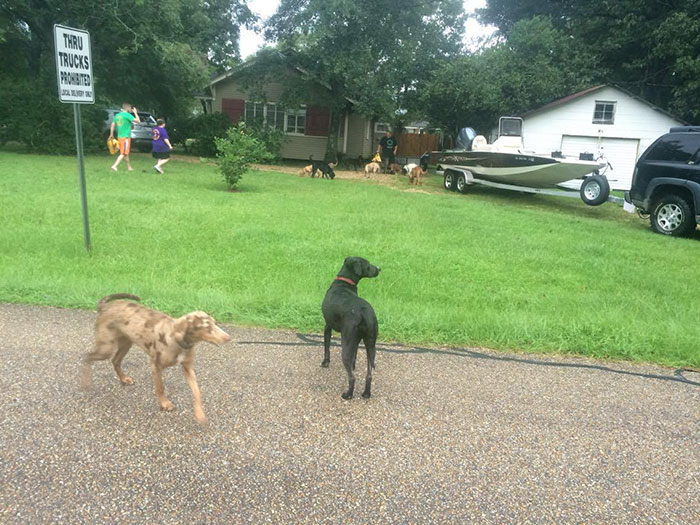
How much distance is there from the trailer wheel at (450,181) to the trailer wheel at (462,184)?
228 mm

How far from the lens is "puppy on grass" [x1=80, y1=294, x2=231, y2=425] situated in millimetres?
2945

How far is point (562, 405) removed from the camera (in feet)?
11.6

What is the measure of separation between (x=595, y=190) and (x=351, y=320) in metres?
12.8

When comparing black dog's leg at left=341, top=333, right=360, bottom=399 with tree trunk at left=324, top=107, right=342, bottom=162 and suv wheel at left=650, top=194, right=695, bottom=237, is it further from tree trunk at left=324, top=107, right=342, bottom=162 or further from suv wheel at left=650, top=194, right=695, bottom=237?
tree trunk at left=324, top=107, right=342, bottom=162

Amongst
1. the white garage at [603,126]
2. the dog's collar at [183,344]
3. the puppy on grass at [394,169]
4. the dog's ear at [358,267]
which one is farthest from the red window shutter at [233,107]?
the dog's collar at [183,344]

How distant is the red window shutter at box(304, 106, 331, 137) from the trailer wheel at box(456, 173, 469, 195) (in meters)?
10.9

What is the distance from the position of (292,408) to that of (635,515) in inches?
75.3

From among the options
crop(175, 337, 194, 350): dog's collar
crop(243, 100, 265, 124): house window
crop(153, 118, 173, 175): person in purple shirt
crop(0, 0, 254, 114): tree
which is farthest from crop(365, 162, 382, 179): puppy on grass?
crop(175, 337, 194, 350): dog's collar

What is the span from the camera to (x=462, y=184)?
18.3 metres

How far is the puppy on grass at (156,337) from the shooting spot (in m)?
2.95

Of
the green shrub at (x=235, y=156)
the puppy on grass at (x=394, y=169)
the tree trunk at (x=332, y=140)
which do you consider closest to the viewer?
the green shrub at (x=235, y=156)

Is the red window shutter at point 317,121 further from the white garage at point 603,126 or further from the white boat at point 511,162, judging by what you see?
the white garage at point 603,126

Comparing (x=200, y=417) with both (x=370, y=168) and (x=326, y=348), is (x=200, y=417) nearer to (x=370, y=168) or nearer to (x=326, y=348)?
(x=326, y=348)

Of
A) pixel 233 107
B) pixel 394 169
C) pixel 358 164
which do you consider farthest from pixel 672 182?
pixel 233 107
